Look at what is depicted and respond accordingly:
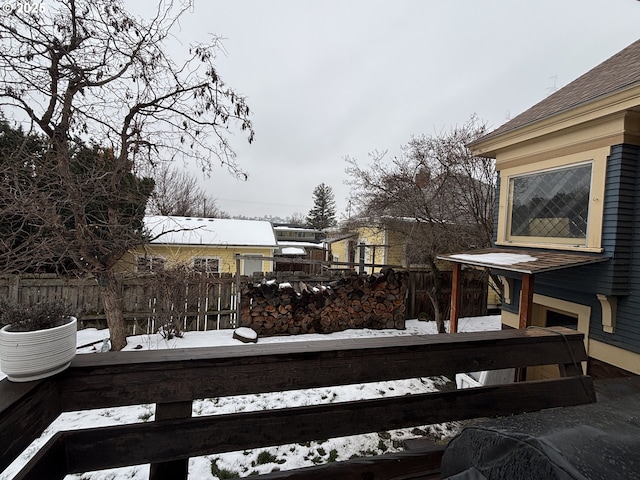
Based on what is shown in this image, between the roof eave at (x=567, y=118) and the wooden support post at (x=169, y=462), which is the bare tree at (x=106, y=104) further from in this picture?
the roof eave at (x=567, y=118)

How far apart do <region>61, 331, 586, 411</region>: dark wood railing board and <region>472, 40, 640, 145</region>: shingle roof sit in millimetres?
3531

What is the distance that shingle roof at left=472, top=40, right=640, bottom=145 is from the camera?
348 cm

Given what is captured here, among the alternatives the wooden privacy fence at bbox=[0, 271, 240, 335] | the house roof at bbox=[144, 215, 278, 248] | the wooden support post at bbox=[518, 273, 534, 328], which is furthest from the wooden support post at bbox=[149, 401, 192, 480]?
the house roof at bbox=[144, 215, 278, 248]

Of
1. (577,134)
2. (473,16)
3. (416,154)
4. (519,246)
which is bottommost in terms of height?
(519,246)

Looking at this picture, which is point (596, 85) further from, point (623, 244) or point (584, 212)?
point (623, 244)

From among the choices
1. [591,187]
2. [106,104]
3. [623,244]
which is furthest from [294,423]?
[106,104]

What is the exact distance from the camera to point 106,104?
4324mm

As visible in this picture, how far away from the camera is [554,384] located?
1.49 m

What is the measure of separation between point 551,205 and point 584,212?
49 centimetres

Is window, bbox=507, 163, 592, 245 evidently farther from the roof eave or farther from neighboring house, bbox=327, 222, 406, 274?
neighboring house, bbox=327, 222, 406, 274

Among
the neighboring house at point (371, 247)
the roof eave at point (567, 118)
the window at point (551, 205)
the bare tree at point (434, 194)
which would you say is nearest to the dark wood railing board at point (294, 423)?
the window at point (551, 205)

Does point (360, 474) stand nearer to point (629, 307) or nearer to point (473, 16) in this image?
point (629, 307)

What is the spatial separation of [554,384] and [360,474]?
1051 mm

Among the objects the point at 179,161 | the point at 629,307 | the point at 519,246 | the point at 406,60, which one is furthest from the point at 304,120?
the point at 629,307
